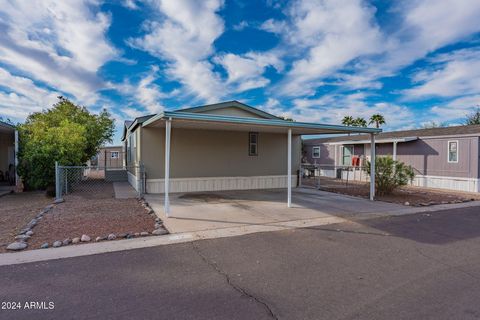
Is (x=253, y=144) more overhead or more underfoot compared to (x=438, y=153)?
more overhead

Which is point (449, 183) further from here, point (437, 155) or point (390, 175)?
point (390, 175)

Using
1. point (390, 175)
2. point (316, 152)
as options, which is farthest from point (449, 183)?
point (316, 152)

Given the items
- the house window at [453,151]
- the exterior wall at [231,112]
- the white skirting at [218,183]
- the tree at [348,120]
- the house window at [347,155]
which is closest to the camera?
the white skirting at [218,183]

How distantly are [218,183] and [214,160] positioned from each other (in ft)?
3.25

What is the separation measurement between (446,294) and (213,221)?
436cm

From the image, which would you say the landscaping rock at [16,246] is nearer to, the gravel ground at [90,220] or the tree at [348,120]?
the gravel ground at [90,220]

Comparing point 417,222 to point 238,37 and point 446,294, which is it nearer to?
point 446,294

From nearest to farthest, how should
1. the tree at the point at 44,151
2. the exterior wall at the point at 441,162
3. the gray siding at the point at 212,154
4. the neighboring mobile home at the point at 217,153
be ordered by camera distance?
the tree at the point at 44,151
the neighboring mobile home at the point at 217,153
the gray siding at the point at 212,154
the exterior wall at the point at 441,162

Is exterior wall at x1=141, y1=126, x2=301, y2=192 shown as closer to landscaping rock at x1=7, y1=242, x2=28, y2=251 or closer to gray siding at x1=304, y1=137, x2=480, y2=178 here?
landscaping rock at x1=7, y1=242, x2=28, y2=251

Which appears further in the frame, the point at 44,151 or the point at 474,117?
the point at 474,117

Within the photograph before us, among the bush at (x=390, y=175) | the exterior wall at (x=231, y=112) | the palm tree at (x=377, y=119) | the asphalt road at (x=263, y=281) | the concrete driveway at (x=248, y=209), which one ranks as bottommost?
the asphalt road at (x=263, y=281)

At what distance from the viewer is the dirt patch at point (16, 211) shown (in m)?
5.14

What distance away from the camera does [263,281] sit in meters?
3.37

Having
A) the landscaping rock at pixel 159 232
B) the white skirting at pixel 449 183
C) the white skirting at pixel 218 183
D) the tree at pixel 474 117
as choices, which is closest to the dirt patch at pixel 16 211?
Answer: the landscaping rock at pixel 159 232
